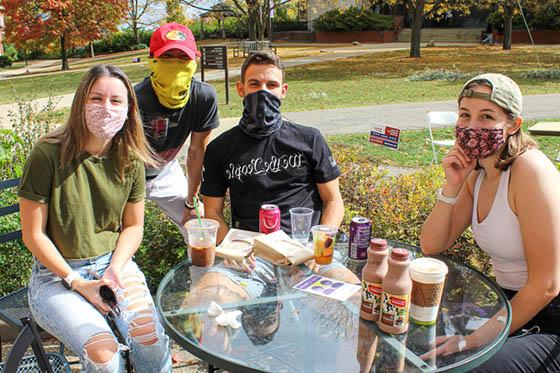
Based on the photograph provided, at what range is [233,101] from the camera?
49.0 ft

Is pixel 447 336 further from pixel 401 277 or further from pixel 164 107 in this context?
pixel 164 107

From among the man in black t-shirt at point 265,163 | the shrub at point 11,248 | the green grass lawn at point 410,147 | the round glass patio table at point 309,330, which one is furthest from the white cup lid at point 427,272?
the green grass lawn at point 410,147

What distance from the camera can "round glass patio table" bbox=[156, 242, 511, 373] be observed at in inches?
75.3

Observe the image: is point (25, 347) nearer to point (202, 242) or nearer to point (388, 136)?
point (202, 242)

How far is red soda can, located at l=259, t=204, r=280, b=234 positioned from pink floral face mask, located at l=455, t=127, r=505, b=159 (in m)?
1.00

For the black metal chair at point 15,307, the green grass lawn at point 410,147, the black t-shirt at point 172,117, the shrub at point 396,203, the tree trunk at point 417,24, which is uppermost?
the tree trunk at point 417,24

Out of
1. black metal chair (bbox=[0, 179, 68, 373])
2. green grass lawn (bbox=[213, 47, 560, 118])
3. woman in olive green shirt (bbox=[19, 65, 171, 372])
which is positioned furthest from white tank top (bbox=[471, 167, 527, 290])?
green grass lawn (bbox=[213, 47, 560, 118])

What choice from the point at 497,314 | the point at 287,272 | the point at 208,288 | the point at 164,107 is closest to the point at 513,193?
the point at 497,314

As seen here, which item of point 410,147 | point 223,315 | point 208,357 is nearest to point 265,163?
point 223,315

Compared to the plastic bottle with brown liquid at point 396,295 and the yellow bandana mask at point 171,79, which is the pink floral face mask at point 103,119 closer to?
the yellow bandana mask at point 171,79

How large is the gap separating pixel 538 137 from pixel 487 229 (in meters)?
7.40

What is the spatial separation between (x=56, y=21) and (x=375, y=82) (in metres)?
23.5

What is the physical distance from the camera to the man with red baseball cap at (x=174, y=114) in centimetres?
355

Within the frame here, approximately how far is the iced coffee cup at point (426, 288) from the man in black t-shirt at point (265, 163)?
1.12 metres
